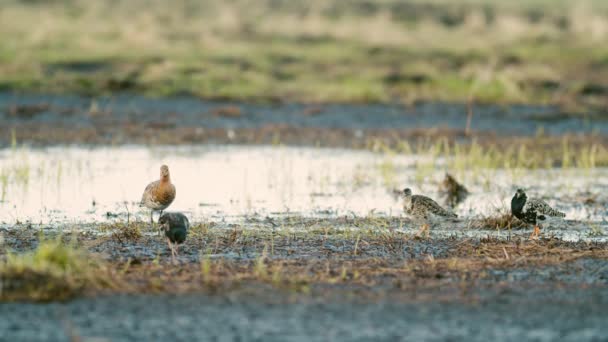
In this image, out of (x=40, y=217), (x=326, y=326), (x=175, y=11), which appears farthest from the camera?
(x=175, y=11)

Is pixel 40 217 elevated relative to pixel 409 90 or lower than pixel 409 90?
lower

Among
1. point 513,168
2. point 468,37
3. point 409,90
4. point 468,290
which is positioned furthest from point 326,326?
point 468,37

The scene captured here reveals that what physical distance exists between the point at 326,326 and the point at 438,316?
0.80 meters

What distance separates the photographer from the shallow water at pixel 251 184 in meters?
12.5

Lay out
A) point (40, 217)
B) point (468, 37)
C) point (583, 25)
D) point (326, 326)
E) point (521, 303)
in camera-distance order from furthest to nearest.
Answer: point (583, 25), point (468, 37), point (40, 217), point (521, 303), point (326, 326)

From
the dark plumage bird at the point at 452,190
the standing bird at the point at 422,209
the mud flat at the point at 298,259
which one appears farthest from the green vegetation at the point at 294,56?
the standing bird at the point at 422,209

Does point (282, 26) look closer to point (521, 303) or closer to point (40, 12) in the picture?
point (40, 12)

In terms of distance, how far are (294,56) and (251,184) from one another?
1473 cm

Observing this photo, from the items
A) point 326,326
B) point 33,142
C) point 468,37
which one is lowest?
point 326,326

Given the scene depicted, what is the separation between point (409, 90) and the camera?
25781 millimetres

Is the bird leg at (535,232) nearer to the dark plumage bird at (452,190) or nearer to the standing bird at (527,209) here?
the standing bird at (527,209)

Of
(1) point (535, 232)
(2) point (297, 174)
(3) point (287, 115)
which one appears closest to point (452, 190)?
(2) point (297, 174)

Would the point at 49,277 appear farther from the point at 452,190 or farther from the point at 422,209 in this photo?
the point at 452,190

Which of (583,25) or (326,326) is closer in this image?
(326,326)
